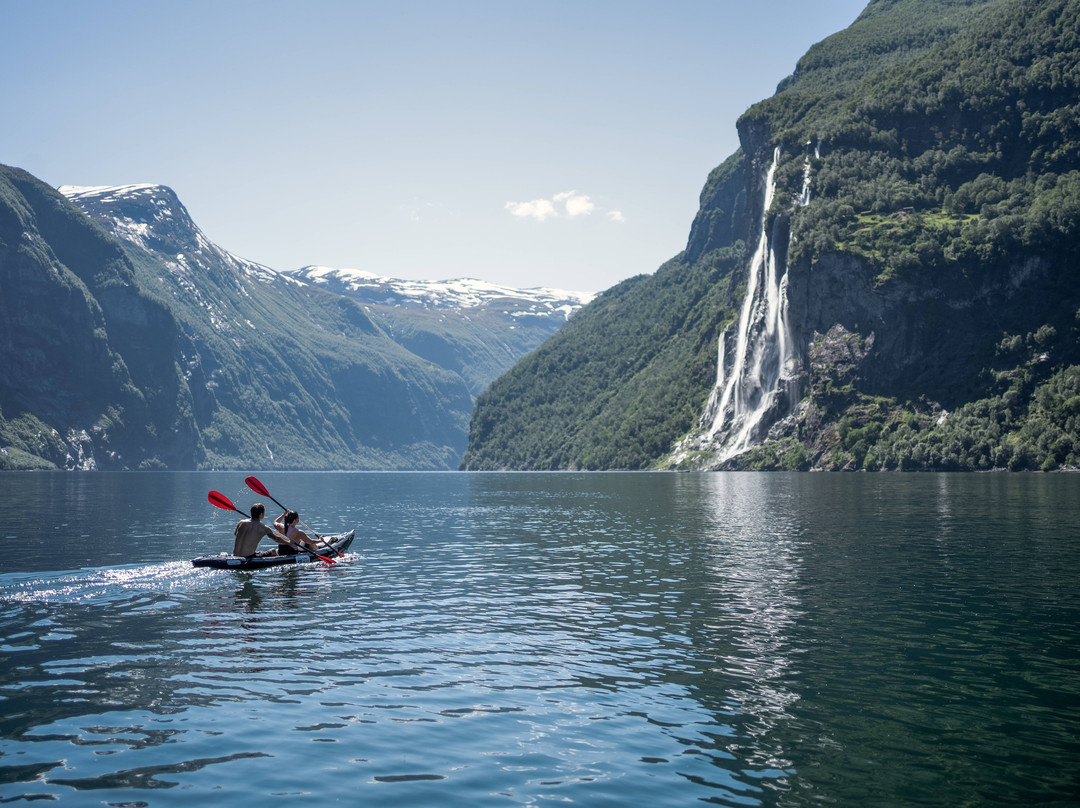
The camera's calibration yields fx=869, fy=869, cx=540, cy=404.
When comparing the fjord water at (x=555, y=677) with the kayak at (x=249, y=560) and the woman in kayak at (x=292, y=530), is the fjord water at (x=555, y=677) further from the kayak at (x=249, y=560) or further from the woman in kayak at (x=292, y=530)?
the woman in kayak at (x=292, y=530)

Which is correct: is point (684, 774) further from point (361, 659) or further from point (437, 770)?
point (361, 659)

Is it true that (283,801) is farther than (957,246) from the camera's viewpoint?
No

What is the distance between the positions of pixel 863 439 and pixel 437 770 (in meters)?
165

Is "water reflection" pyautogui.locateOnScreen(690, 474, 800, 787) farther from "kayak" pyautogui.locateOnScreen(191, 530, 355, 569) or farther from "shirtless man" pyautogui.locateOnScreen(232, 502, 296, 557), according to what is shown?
"shirtless man" pyautogui.locateOnScreen(232, 502, 296, 557)

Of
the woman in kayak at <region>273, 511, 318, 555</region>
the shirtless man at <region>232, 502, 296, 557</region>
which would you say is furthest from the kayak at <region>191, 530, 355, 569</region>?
the woman in kayak at <region>273, 511, 318, 555</region>

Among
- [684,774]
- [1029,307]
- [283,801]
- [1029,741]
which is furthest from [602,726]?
[1029,307]

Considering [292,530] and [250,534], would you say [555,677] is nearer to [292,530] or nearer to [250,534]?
[250,534]

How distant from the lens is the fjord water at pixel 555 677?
1470 cm

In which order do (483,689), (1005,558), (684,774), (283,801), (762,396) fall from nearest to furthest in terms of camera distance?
1. (283,801)
2. (684,774)
3. (483,689)
4. (1005,558)
5. (762,396)

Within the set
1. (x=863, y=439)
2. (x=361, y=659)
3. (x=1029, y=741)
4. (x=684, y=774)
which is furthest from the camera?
(x=863, y=439)

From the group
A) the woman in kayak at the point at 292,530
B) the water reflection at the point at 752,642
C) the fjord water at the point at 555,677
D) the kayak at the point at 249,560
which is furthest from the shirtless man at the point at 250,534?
the water reflection at the point at 752,642

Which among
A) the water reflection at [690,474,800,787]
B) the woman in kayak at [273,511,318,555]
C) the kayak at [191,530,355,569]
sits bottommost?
the water reflection at [690,474,800,787]

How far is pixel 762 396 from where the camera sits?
199 m

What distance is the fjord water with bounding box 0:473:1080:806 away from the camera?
14695 mm
